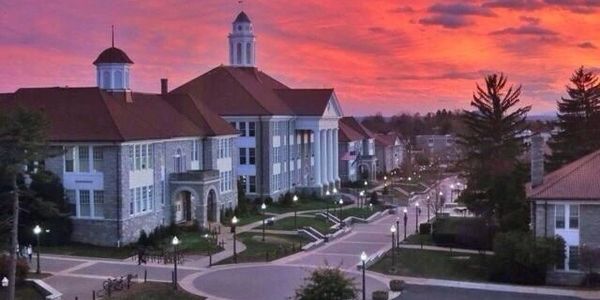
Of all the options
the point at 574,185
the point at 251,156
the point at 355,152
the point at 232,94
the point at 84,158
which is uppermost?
the point at 232,94

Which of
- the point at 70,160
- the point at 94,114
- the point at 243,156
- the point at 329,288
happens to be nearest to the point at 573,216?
the point at 329,288

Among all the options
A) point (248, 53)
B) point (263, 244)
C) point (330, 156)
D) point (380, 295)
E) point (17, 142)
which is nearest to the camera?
point (380, 295)

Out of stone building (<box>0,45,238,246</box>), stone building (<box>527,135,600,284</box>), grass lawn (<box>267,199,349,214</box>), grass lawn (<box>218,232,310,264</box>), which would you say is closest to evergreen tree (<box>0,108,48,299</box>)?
stone building (<box>0,45,238,246</box>)

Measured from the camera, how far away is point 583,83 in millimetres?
67500

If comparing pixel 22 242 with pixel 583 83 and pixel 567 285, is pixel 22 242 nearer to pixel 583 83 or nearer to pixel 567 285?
pixel 567 285

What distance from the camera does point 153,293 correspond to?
119ft

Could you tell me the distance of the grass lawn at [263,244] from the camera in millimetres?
46875

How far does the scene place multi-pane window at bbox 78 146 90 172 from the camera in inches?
1946

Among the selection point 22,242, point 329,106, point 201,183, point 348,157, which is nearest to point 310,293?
point 22,242

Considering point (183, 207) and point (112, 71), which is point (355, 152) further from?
point (112, 71)

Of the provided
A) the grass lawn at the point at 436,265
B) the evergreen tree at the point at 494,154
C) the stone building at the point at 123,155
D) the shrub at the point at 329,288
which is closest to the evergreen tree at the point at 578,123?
the evergreen tree at the point at 494,154

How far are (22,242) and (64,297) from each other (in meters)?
13.0

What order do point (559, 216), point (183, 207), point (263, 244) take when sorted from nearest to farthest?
point (559, 216) < point (263, 244) < point (183, 207)

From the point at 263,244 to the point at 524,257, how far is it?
1826 centimetres
